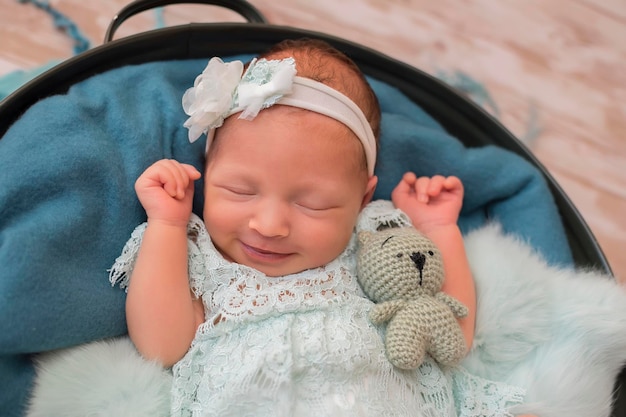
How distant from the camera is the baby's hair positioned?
912 mm

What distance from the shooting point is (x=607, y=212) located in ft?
5.11

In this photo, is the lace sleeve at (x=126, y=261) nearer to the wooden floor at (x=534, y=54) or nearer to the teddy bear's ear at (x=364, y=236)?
the teddy bear's ear at (x=364, y=236)

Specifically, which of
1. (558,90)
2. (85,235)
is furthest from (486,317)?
(558,90)

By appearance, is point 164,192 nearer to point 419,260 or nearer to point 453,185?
point 419,260

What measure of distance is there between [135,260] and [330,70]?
1.30 ft

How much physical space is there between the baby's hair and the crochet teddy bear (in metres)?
0.20

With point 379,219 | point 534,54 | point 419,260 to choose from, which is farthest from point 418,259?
point 534,54

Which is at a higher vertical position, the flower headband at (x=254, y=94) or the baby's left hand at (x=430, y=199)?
the flower headband at (x=254, y=94)

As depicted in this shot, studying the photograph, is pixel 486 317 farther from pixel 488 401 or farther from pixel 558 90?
pixel 558 90

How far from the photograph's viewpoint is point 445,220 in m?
1.06

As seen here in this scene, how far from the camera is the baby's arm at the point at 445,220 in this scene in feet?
3.26

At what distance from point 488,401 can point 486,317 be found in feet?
0.42

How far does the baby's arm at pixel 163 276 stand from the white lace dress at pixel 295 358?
0.09 feet

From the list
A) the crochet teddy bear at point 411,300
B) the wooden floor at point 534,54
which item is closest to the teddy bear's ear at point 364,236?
the crochet teddy bear at point 411,300
